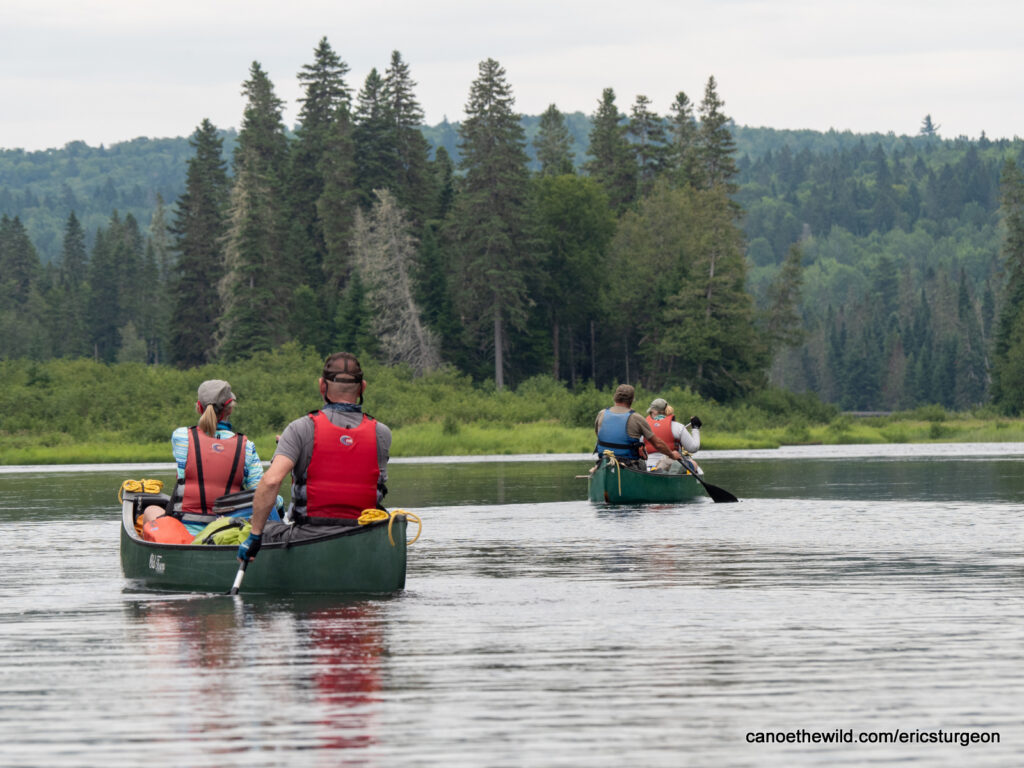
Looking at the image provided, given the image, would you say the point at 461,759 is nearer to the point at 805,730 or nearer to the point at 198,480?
the point at 805,730

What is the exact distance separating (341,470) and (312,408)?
2185 inches

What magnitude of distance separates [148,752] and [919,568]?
10.2 meters

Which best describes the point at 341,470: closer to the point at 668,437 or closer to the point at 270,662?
the point at 270,662

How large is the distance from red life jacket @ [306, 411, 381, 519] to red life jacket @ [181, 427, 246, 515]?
163 cm

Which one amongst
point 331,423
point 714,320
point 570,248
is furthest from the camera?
point 570,248

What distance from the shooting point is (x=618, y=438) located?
83.1 feet

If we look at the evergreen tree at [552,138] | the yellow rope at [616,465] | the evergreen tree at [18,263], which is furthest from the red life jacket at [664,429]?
the evergreen tree at [18,263]

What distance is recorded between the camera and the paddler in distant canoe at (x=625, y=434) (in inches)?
988

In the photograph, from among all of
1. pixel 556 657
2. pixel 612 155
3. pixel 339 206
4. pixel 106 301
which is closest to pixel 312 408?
pixel 339 206

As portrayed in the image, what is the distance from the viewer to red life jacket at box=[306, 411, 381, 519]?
41.9ft

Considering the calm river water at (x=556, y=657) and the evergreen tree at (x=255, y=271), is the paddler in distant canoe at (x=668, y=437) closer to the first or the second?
the calm river water at (x=556, y=657)

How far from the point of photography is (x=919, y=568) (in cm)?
1550

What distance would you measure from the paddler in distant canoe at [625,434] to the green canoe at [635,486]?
0.84 feet

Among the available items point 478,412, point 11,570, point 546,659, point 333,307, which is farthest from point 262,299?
point 546,659
